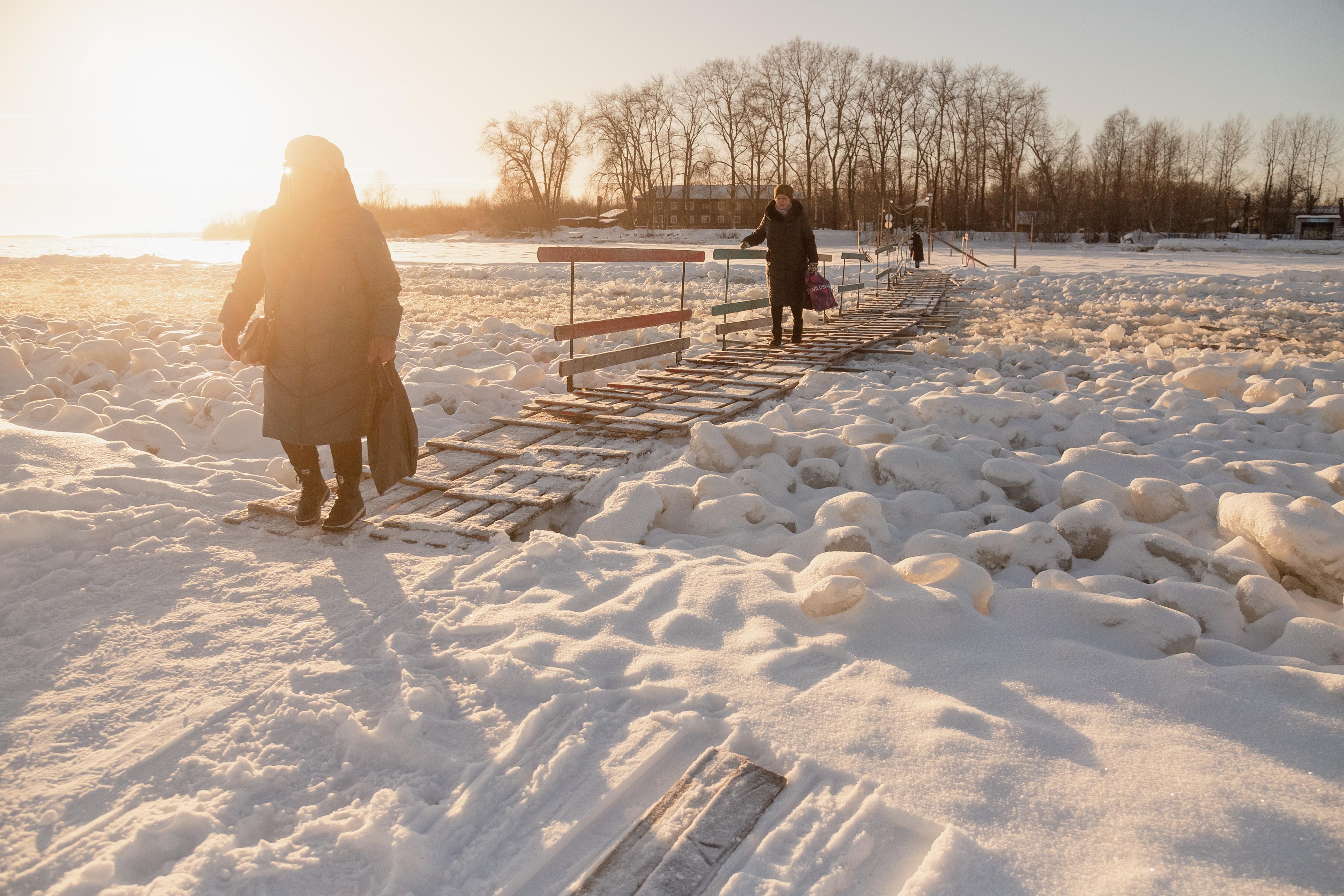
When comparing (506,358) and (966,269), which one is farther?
(966,269)

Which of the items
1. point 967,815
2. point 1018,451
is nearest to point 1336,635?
point 967,815

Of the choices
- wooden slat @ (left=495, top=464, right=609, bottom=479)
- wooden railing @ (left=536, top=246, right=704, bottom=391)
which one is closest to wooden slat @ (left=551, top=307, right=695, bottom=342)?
wooden railing @ (left=536, top=246, right=704, bottom=391)

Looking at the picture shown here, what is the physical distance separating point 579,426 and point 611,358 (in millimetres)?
1215

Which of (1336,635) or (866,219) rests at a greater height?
(866,219)

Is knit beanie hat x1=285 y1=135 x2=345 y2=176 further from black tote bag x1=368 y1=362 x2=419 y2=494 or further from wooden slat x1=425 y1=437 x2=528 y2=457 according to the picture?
wooden slat x1=425 y1=437 x2=528 y2=457

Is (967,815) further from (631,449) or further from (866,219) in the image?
(866,219)

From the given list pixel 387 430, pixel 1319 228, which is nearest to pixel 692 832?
pixel 387 430

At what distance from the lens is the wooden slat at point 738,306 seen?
8.16m

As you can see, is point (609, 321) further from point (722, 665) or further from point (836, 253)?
point (836, 253)

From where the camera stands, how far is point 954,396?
536 centimetres

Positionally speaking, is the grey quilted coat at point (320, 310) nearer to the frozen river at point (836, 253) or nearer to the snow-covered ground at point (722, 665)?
the snow-covered ground at point (722, 665)

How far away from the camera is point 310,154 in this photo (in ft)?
10.5

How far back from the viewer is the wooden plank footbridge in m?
3.64

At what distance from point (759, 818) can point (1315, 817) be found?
3.73 feet
